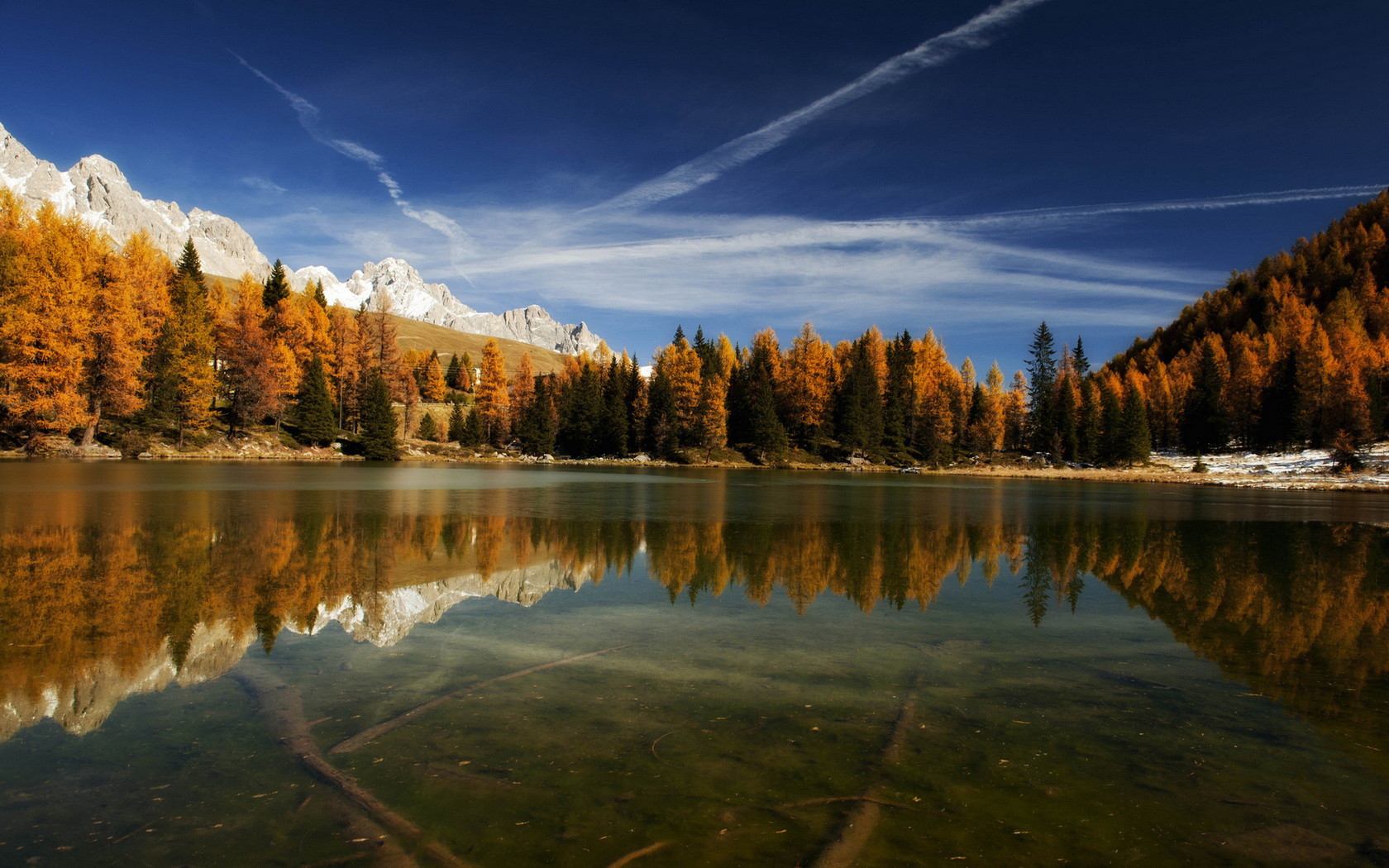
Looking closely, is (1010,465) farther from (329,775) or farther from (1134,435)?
(329,775)

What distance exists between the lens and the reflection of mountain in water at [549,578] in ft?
23.9

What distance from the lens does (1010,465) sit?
287ft

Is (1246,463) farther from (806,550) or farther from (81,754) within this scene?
(81,754)

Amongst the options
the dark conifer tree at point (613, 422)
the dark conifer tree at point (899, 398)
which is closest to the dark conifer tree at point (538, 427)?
the dark conifer tree at point (613, 422)

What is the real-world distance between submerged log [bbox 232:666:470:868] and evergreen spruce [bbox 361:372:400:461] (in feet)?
212

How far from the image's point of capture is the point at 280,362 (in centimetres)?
6159

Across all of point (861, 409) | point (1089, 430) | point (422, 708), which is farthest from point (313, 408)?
point (1089, 430)

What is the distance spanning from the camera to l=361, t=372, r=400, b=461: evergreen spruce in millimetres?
65500

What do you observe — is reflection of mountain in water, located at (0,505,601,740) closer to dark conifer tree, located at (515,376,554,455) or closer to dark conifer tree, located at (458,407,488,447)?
dark conifer tree, located at (458,407,488,447)

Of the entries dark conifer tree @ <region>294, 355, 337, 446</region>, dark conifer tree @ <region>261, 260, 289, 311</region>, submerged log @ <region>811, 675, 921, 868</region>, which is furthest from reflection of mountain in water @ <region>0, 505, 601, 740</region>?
dark conifer tree @ <region>261, 260, 289, 311</region>

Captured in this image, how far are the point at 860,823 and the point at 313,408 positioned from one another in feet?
231

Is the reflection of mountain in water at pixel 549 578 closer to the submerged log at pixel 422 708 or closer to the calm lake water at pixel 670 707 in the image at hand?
the calm lake water at pixel 670 707

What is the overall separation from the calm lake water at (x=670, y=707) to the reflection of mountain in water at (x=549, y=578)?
9cm

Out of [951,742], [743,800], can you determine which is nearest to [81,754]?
[743,800]
